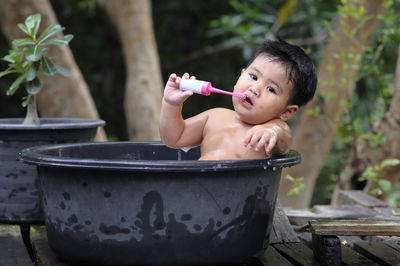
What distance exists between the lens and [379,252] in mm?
1792

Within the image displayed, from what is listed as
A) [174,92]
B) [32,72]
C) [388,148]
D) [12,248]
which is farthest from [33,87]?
[388,148]

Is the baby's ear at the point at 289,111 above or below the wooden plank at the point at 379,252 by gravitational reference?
above

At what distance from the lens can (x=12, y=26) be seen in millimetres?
3258

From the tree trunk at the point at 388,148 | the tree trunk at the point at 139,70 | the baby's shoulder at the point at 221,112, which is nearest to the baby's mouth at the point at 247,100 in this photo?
the baby's shoulder at the point at 221,112

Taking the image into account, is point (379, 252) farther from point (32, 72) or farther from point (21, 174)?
point (32, 72)

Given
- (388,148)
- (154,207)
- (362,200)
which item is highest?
(154,207)

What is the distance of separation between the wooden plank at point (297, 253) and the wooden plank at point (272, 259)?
0.08 ft

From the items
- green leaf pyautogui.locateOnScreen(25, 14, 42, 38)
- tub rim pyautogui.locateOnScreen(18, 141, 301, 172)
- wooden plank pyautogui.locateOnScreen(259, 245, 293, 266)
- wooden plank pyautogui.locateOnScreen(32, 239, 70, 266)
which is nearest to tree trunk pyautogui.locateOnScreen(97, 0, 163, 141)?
green leaf pyautogui.locateOnScreen(25, 14, 42, 38)

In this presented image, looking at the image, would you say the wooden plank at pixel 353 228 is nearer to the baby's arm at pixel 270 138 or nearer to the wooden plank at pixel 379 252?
the wooden plank at pixel 379 252

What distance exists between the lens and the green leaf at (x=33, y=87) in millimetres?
2191

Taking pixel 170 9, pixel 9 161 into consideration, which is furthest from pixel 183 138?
pixel 170 9

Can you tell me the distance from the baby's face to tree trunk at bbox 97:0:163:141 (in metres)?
2.37

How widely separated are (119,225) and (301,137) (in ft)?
8.20

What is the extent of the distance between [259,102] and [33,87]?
38.4 inches
